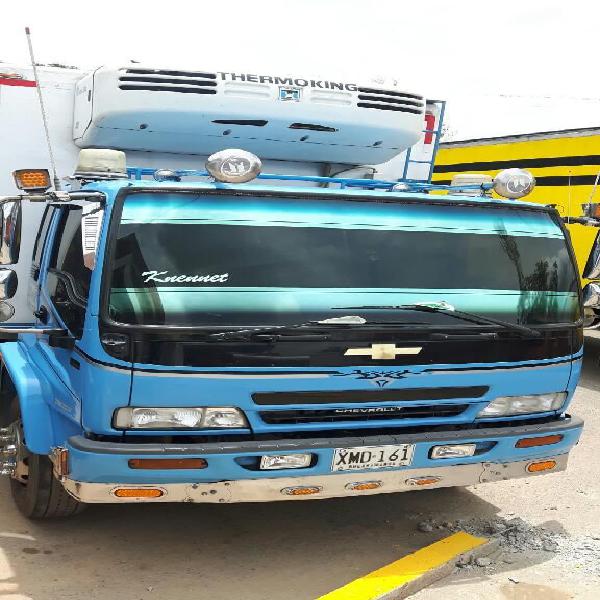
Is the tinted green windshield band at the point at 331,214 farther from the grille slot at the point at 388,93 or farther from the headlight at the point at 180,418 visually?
the grille slot at the point at 388,93

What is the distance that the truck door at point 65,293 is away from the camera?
3.82 meters

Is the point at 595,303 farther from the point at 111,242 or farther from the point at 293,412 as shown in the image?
the point at 111,242

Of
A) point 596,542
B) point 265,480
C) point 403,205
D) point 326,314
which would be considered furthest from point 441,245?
point 596,542

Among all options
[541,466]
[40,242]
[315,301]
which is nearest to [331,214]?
[315,301]

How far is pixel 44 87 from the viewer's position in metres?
5.22

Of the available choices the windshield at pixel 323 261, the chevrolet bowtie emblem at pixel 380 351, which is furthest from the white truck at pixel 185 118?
the chevrolet bowtie emblem at pixel 380 351

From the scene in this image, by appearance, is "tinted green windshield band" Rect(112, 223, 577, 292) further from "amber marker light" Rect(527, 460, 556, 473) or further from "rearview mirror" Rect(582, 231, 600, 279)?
"amber marker light" Rect(527, 460, 556, 473)

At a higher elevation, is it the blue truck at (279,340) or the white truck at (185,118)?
the white truck at (185,118)

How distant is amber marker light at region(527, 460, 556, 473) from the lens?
438cm

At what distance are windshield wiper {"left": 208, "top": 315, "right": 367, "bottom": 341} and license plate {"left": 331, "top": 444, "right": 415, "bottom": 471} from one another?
56cm

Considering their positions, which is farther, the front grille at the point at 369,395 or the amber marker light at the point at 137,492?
the front grille at the point at 369,395

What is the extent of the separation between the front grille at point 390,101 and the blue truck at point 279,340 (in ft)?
3.25

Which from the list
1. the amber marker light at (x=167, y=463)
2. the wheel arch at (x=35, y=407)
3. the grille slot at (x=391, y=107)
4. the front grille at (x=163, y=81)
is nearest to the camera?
the amber marker light at (x=167, y=463)

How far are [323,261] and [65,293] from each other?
51.5 inches
